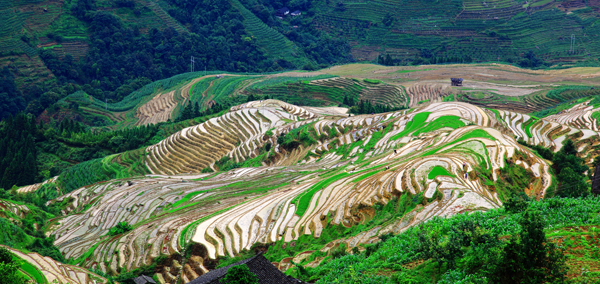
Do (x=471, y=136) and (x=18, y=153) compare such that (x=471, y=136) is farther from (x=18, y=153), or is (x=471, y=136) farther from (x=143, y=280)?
(x=18, y=153)

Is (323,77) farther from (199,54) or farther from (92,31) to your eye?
(92,31)

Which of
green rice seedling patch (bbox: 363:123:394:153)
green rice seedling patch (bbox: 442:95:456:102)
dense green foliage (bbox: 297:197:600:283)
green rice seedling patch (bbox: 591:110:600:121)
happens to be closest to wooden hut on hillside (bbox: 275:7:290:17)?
green rice seedling patch (bbox: 442:95:456:102)

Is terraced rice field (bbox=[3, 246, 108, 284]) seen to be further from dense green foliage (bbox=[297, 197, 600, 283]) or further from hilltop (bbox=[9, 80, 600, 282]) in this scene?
dense green foliage (bbox=[297, 197, 600, 283])

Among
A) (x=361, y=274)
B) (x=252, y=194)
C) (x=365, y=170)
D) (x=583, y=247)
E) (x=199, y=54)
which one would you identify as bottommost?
(x=199, y=54)

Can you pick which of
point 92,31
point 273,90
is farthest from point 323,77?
point 92,31

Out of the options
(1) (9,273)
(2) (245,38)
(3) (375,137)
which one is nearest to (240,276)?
(1) (9,273)

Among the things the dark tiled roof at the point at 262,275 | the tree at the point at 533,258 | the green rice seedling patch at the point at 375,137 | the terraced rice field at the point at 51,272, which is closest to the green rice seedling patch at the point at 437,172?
the dark tiled roof at the point at 262,275
